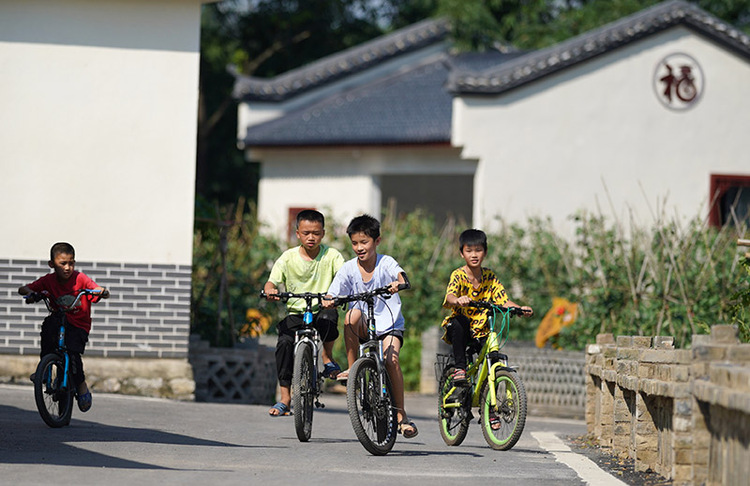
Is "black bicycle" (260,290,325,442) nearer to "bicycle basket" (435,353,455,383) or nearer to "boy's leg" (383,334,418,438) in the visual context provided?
"boy's leg" (383,334,418,438)

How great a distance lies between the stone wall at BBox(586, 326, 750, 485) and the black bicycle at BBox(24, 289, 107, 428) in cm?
384

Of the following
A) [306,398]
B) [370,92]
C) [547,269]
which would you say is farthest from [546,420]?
[370,92]

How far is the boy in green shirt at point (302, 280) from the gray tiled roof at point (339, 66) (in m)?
20.3

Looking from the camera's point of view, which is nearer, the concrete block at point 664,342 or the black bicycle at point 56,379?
the concrete block at point 664,342

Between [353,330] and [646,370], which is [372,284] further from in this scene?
[646,370]

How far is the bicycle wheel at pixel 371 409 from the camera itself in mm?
8641

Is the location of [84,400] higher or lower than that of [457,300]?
lower

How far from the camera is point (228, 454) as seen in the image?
875 cm

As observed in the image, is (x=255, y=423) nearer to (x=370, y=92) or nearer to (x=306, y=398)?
(x=306, y=398)

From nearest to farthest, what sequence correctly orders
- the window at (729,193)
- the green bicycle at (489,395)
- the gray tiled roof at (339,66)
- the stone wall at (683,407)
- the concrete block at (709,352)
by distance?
the stone wall at (683,407) < the concrete block at (709,352) < the green bicycle at (489,395) < the window at (729,193) < the gray tiled roof at (339,66)

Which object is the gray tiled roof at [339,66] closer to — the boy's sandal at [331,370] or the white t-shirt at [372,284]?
the boy's sandal at [331,370]

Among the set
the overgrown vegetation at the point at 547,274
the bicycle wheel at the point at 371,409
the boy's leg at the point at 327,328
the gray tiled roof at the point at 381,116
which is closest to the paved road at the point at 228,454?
the bicycle wheel at the point at 371,409

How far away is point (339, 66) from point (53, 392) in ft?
69.6

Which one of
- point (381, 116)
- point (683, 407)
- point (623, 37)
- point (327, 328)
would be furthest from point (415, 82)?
point (683, 407)
